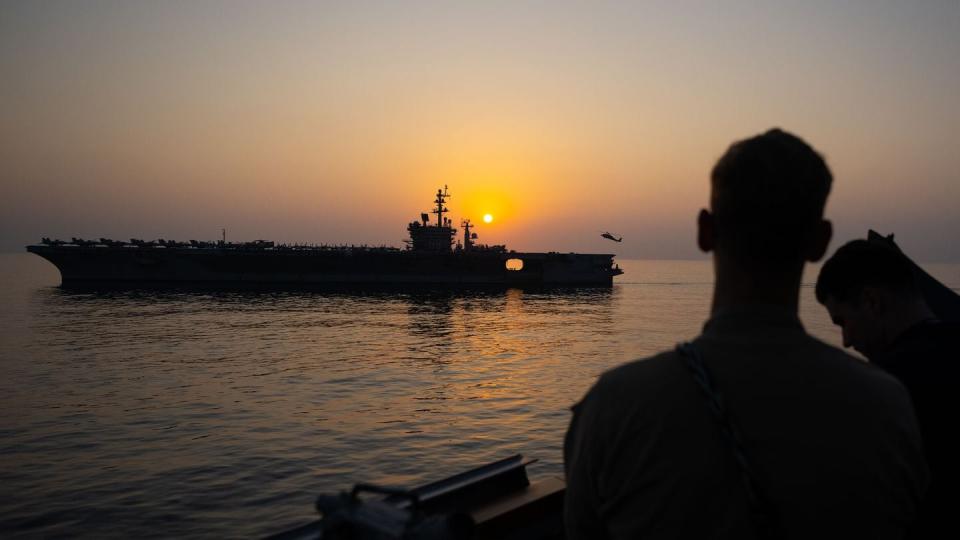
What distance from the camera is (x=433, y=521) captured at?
1.66m

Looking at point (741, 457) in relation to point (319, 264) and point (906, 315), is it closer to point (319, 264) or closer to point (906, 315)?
point (906, 315)

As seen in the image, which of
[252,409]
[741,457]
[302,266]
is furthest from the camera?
[302,266]

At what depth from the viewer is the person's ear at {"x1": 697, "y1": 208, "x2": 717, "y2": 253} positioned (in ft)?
5.42

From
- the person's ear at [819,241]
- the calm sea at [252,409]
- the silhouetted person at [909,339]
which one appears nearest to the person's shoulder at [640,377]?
the person's ear at [819,241]

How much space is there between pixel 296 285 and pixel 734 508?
2676 inches

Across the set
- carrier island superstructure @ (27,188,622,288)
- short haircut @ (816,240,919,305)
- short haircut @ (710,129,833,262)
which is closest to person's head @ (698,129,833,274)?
short haircut @ (710,129,833,262)

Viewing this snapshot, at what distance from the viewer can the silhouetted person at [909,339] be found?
2.44m

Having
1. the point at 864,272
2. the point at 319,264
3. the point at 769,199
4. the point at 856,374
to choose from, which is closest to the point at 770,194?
the point at 769,199

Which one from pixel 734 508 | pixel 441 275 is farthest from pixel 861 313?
pixel 441 275

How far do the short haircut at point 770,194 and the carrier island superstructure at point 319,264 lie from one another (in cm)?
6306

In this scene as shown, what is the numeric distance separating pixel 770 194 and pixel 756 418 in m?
0.51

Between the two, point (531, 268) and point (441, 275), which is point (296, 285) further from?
point (531, 268)

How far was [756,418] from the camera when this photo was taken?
1.43m

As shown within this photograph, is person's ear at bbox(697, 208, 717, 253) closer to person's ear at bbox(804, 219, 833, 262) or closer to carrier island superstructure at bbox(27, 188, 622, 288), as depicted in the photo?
person's ear at bbox(804, 219, 833, 262)
